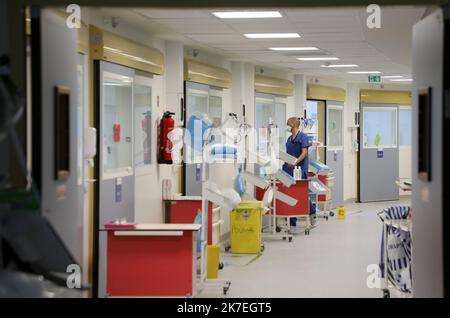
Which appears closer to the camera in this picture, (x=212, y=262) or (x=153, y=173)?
(x=212, y=262)

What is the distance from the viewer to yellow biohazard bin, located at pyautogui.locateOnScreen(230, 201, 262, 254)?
332 inches

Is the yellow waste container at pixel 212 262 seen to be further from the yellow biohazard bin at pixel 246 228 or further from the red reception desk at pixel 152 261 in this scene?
the yellow biohazard bin at pixel 246 228

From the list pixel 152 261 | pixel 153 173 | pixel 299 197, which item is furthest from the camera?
pixel 299 197

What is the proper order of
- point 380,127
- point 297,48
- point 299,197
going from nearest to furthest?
point 297,48 → point 299,197 → point 380,127

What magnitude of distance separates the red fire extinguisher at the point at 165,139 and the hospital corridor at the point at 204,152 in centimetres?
1

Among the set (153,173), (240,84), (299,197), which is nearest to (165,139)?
(153,173)

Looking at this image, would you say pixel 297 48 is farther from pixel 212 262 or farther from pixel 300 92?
pixel 300 92

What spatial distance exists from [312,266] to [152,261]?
8.37 ft

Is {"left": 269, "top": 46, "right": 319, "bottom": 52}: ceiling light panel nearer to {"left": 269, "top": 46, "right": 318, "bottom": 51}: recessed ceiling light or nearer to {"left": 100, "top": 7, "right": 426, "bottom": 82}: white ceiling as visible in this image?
{"left": 269, "top": 46, "right": 318, "bottom": 51}: recessed ceiling light

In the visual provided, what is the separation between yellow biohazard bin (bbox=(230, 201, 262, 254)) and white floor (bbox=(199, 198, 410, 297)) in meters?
0.16

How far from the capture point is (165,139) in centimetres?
731

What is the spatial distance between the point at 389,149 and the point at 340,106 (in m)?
1.70

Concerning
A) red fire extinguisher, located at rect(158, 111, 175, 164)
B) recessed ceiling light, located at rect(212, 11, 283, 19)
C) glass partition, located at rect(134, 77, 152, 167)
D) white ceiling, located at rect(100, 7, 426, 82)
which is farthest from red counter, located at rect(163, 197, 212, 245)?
recessed ceiling light, located at rect(212, 11, 283, 19)

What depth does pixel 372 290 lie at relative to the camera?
6.22 meters
